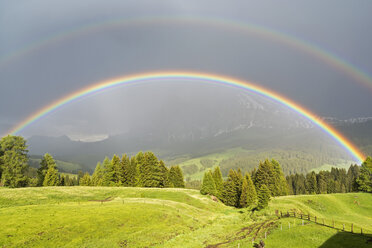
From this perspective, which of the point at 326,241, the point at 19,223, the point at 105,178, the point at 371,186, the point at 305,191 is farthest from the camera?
the point at 305,191

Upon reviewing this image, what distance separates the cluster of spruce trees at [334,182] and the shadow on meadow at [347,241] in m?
99.0

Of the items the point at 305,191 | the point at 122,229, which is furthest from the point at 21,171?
the point at 305,191

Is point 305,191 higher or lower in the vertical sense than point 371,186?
lower

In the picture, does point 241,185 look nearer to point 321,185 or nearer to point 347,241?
point 347,241

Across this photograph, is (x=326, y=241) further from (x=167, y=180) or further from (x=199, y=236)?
(x=167, y=180)

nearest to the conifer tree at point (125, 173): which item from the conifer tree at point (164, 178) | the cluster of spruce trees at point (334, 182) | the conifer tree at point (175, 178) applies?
the conifer tree at point (164, 178)

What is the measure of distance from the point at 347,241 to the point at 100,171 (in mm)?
103347

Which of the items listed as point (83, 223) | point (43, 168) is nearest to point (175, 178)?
point (43, 168)

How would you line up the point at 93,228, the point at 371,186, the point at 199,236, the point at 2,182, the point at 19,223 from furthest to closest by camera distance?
the point at 371,186 < the point at 2,182 < the point at 199,236 < the point at 93,228 < the point at 19,223

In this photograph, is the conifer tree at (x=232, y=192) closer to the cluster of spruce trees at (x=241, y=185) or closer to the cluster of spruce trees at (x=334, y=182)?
the cluster of spruce trees at (x=241, y=185)

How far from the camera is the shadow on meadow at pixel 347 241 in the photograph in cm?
2622

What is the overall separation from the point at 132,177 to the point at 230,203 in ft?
152

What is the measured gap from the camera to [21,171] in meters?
74.7

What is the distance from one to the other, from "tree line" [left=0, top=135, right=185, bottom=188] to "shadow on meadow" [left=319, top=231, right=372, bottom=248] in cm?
7357
